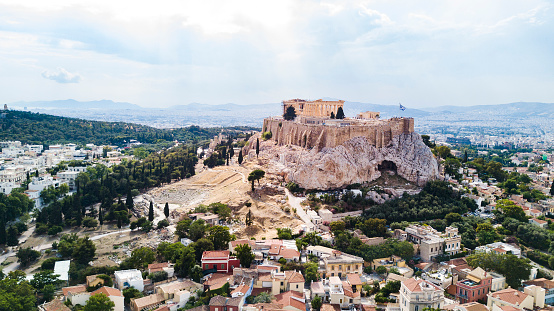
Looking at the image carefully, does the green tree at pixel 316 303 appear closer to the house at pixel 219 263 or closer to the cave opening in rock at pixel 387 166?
the house at pixel 219 263

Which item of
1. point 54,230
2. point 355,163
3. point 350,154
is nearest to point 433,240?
point 355,163

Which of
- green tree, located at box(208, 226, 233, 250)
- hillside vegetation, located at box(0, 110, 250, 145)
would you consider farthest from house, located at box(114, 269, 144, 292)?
hillside vegetation, located at box(0, 110, 250, 145)

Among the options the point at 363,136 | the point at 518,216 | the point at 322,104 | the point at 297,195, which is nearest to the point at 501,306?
the point at 518,216

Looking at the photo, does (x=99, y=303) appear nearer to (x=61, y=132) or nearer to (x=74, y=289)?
(x=74, y=289)

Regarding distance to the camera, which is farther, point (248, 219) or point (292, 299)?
point (248, 219)

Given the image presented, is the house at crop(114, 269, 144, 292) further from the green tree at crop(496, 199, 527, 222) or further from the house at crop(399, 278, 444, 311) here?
the green tree at crop(496, 199, 527, 222)

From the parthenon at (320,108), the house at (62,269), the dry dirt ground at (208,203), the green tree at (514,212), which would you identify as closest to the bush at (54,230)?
the dry dirt ground at (208,203)
